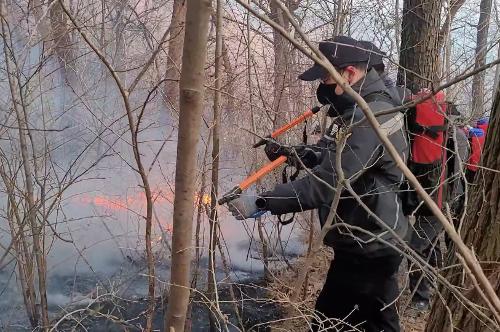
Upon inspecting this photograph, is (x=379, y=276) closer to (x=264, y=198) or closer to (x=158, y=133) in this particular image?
(x=264, y=198)

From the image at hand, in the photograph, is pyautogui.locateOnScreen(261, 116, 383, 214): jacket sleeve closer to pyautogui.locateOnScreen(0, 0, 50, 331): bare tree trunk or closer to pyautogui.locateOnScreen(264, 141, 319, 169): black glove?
pyautogui.locateOnScreen(264, 141, 319, 169): black glove

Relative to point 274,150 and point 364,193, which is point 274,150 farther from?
point 364,193

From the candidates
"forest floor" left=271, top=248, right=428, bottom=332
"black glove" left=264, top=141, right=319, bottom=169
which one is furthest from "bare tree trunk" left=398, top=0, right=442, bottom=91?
"black glove" left=264, top=141, right=319, bottom=169

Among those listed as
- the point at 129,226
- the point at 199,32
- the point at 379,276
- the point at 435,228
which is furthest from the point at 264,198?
the point at 129,226

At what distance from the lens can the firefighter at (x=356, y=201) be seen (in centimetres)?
268

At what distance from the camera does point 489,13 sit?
11352mm

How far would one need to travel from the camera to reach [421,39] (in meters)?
5.32

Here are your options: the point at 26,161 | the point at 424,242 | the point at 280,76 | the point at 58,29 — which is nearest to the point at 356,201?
the point at 424,242

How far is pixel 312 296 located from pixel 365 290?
2342mm

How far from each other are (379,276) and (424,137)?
3.55ft

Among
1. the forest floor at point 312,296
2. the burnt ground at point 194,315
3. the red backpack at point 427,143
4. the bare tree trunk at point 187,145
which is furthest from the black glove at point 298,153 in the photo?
the bare tree trunk at point 187,145

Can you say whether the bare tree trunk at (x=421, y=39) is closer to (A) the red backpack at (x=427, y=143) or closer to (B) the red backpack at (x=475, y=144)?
(B) the red backpack at (x=475, y=144)

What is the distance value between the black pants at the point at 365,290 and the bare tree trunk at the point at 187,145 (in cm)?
156

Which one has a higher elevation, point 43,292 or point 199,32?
point 199,32
